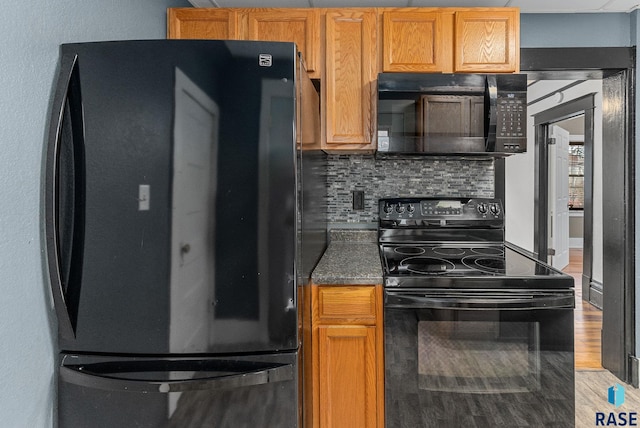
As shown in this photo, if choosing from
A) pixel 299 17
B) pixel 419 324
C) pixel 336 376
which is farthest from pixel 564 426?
pixel 299 17

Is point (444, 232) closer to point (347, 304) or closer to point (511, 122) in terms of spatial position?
point (511, 122)

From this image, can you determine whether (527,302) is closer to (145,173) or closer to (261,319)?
(261,319)

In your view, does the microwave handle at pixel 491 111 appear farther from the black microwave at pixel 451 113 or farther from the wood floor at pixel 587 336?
the wood floor at pixel 587 336

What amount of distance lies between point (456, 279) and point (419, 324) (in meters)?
0.23

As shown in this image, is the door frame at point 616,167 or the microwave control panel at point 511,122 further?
the door frame at point 616,167

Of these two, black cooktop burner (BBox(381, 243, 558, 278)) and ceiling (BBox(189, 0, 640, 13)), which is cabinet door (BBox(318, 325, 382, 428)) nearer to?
black cooktop burner (BBox(381, 243, 558, 278))

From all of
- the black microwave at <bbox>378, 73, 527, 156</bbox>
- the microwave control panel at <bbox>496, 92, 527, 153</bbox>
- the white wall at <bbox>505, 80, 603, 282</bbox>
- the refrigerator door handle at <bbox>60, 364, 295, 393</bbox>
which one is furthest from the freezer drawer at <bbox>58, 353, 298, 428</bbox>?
the white wall at <bbox>505, 80, 603, 282</bbox>

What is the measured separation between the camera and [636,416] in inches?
86.7

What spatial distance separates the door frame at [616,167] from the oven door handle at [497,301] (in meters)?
1.02

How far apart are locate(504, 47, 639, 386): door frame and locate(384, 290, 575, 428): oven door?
1078 millimetres

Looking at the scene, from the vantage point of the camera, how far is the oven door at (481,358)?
1.64 m

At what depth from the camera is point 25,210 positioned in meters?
1.16

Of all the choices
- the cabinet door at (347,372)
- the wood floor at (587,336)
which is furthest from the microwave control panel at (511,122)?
the wood floor at (587,336)

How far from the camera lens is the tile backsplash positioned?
2508 mm
